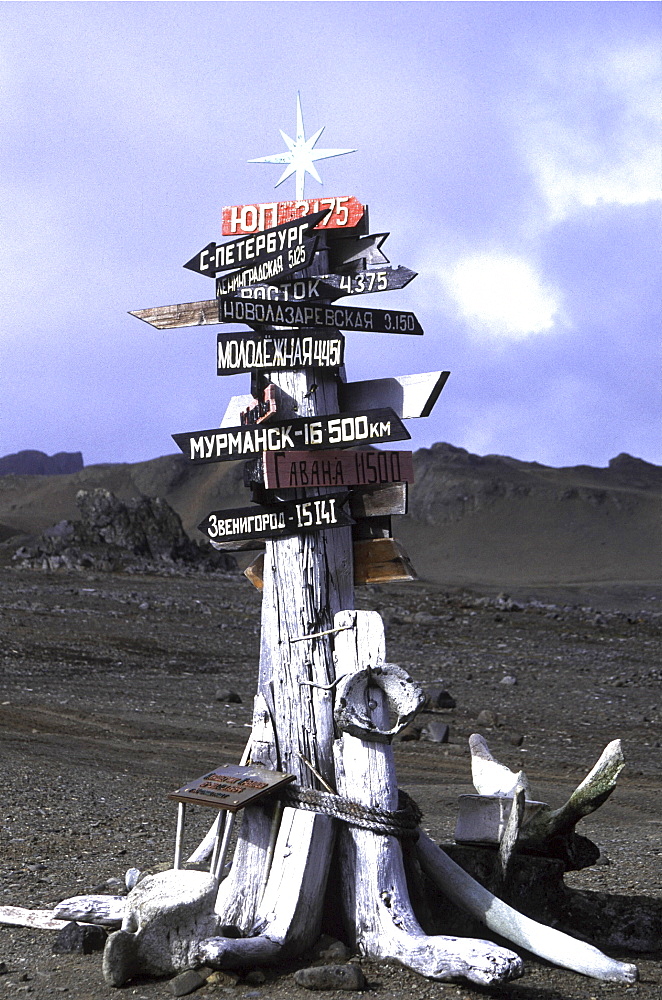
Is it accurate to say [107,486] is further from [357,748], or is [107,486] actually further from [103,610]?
[357,748]

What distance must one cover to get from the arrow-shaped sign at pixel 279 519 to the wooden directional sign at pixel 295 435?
30 cm

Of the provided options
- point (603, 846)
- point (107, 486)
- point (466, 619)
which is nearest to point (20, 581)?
point (466, 619)

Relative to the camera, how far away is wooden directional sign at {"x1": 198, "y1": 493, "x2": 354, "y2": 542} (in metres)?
5.70

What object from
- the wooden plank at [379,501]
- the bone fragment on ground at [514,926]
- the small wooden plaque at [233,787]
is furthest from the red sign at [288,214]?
the bone fragment on ground at [514,926]

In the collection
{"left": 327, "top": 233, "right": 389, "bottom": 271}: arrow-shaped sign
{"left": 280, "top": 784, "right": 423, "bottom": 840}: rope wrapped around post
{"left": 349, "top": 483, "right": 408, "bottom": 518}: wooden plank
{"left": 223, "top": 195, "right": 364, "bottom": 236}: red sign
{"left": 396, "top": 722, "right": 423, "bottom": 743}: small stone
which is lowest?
{"left": 396, "top": 722, "right": 423, "bottom": 743}: small stone

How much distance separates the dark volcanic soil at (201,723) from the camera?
6031 mm

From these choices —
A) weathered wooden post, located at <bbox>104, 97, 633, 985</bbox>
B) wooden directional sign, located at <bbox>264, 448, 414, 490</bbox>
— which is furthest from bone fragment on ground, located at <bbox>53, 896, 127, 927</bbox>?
wooden directional sign, located at <bbox>264, 448, 414, 490</bbox>

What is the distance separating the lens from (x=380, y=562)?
585 centimetres

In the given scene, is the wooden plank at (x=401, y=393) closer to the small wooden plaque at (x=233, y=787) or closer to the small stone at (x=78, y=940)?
the small wooden plaque at (x=233, y=787)

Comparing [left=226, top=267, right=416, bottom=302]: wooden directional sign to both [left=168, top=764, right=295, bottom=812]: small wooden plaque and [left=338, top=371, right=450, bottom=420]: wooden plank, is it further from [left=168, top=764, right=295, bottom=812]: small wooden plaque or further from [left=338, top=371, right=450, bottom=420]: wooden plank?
[left=168, top=764, right=295, bottom=812]: small wooden plaque

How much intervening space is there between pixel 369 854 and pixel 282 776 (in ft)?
1.88

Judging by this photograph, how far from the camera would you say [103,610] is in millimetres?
24047

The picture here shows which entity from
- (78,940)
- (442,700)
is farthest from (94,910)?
(442,700)

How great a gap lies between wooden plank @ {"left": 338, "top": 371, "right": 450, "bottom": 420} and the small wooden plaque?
1.95 metres
